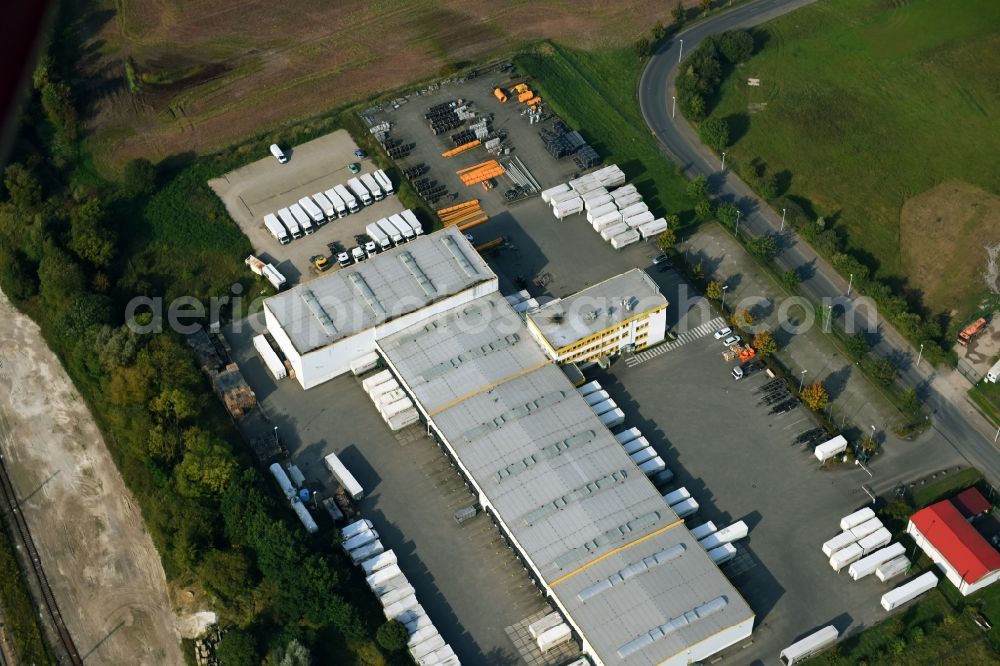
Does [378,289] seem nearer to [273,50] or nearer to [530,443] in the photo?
[530,443]

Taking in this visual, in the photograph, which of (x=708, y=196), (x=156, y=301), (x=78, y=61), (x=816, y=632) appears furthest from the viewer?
(x=78, y=61)

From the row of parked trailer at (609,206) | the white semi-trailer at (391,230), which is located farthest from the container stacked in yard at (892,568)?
the white semi-trailer at (391,230)

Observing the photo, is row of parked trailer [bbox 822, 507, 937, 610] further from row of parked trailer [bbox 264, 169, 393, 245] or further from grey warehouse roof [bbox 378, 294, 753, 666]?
row of parked trailer [bbox 264, 169, 393, 245]

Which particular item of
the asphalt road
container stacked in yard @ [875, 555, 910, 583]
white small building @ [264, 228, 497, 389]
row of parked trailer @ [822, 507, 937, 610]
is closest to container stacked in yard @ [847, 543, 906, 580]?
row of parked trailer @ [822, 507, 937, 610]

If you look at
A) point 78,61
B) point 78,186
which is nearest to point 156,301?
point 78,186

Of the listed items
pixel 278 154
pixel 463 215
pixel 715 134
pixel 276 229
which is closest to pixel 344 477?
pixel 276 229

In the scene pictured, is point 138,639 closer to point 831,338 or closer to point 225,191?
point 225,191
